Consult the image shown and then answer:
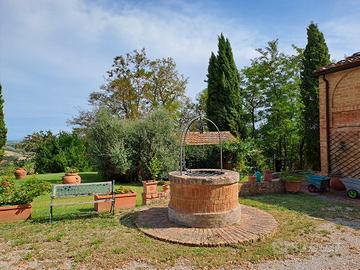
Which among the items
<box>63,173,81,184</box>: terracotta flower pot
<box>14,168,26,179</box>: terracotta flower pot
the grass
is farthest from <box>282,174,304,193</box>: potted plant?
<box>14,168,26,179</box>: terracotta flower pot

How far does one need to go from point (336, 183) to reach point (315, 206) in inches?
136

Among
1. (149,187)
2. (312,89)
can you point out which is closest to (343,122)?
(312,89)

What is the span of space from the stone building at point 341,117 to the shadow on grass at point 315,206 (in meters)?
2.38

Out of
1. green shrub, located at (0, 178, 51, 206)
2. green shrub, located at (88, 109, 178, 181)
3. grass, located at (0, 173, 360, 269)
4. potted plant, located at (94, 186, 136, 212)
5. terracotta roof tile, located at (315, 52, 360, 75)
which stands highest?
terracotta roof tile, located at (315, 52, 360, 75)

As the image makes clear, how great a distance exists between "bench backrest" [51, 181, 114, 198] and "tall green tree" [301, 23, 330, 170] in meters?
11.9

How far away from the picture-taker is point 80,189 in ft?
24.3

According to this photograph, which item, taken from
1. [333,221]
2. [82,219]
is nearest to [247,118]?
[333,221]

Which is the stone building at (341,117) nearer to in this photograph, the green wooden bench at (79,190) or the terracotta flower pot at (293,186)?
the terracotta flower pot at (293,186)

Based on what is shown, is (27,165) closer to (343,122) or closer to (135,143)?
(135,143)

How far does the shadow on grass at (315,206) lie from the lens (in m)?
7.25

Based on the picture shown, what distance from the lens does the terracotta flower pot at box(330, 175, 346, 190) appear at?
11.2m

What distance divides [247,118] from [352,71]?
12.5 metres

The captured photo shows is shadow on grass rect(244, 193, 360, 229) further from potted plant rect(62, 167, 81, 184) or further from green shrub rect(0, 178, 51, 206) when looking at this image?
potted plant rect(62, 167, 81, 184)

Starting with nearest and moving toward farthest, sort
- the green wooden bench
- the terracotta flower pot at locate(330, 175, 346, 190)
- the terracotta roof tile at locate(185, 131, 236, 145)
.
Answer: the green wooden bench, the terracotta flower pot at locate(330, 175, 346, 190), the terracotta roof tile at locate(185, 131, 236, 145)
